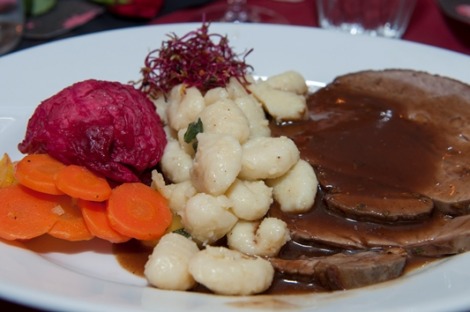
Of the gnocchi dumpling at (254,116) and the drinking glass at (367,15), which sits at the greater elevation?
the gnocchi dumpling at (254,116)

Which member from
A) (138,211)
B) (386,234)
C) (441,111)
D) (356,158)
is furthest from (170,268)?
(441,111)

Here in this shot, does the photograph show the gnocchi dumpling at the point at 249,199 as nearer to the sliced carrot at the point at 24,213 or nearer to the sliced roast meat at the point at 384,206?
the sliced roast meat at the point at 384,206

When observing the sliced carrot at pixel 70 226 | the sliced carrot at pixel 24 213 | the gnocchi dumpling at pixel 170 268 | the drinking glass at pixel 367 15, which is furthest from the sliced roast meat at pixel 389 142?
the drinking glass at pixel 367 15

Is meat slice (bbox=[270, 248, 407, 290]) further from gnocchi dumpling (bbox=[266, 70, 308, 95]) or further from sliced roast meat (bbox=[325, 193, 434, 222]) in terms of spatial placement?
gnocchi dumpling (bbox=[266, 70, 308, 95])

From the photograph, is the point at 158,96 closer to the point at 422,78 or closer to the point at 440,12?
the point at 422,78

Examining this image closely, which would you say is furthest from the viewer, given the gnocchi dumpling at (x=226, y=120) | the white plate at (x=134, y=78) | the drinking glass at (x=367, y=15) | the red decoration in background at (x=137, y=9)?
the red decoration in background at (x=137, y=9)

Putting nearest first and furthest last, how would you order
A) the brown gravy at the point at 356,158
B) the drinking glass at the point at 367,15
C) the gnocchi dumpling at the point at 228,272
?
the gnocchi dumpling at the point at 228,272 < the brown gravy at the point at 356,158 < the drinking glass at the point at 367,15

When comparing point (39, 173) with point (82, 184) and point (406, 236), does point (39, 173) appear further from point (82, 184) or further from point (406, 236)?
point (406, 236)
